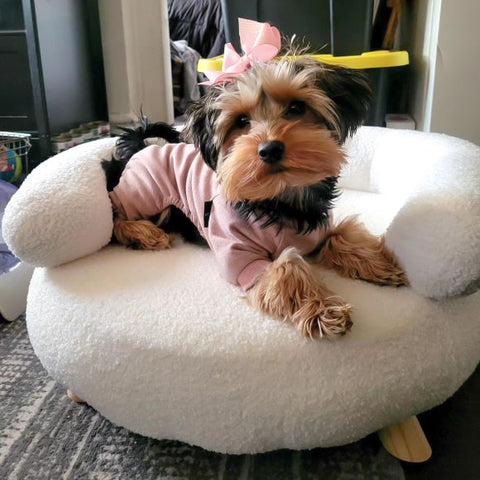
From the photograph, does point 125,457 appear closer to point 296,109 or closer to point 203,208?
point 203,208

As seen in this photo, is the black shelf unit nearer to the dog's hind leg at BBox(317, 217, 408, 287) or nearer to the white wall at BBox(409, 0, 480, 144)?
the white wall at BBox(409, 0, 480, 144)

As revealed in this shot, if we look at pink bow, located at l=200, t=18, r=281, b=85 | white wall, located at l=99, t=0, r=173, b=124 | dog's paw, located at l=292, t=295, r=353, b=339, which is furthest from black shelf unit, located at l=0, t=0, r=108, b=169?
dog's paw, located at l=292, t=295, r=353, b=339

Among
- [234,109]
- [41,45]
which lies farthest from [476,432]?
[41,45]

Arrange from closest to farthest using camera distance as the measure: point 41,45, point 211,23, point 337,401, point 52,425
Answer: point 337,401 → point 52,425 → point 41,45 → point 211,23

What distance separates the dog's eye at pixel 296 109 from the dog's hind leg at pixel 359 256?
332 millimetres

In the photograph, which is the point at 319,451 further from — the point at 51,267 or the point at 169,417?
the point at 51,267

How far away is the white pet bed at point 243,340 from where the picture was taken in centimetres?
105

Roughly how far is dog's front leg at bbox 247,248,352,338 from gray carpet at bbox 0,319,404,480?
1.06ft

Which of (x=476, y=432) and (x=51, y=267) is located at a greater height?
(x=51, y=267)

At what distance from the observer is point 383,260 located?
1.26 meters

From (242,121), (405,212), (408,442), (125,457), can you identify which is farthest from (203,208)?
(408,442)

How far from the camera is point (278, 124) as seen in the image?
115cm

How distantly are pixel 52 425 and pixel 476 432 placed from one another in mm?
986

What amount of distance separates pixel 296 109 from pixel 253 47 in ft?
0.59
